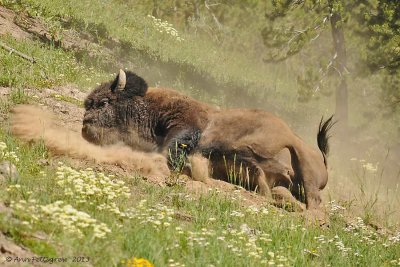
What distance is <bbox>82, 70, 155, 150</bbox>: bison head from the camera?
40.0ft

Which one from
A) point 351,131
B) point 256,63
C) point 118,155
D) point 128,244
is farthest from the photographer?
point 256,63

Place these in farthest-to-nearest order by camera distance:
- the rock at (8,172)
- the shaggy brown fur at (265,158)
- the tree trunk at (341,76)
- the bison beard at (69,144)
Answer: the tree trunk at (341,76) → the shaggy brown fur at (265,158) → the bison beard at (69,144) → the rock at (8,172)

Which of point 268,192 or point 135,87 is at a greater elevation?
point 135,87

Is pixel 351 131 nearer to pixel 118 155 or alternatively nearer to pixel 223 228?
pixel 118 155

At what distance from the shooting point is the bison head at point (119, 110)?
12188 millimetres

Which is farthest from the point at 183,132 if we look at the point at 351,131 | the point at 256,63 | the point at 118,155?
the point at 256,63

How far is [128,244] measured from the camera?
6.04 m

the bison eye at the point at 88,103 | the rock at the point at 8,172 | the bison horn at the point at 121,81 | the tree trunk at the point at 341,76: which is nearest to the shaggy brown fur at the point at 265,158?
the bison horn at the point at 121,81

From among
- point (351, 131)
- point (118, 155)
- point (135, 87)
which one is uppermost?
point (135, 87)

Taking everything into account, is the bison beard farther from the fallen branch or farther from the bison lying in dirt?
the fallen branch

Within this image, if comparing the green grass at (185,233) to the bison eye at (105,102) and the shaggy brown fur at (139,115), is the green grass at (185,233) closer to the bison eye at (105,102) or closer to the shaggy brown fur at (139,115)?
the shaggy brown fur at (139,115)

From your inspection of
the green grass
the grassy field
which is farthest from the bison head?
the green grass

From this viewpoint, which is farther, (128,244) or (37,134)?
(37,134)

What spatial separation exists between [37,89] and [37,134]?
2.78m
